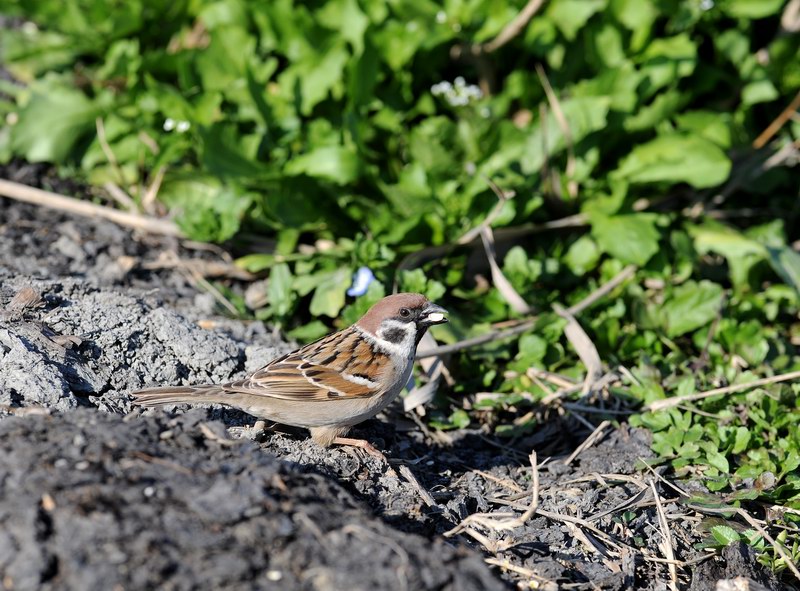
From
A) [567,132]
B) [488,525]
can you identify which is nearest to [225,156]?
[567,132]

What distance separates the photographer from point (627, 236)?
4707 mm

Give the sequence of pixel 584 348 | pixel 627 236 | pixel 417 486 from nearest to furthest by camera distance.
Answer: pixel 417 486
pixel 584 348
pixel 627 236

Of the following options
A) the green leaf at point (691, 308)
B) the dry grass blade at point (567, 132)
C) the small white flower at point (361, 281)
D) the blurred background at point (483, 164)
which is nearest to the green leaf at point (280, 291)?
the blurred background at point (483, 164)

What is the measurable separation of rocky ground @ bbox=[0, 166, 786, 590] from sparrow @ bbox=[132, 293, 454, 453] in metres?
0.11

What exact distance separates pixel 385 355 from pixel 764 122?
3513 mm

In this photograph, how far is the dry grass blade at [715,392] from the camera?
3.94m

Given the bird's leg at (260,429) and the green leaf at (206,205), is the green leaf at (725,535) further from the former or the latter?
the green leaf at (206,205)

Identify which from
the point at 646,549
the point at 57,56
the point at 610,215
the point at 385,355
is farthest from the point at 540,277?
the point at 57,56

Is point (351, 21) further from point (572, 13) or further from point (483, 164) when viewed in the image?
point (572, 13)

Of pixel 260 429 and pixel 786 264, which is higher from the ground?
pixel 260 429

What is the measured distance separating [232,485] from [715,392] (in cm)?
235

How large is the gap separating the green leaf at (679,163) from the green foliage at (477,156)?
12mm

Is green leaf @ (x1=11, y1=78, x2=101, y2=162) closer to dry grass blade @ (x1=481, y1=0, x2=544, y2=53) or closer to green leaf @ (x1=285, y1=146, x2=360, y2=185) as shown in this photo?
green leaf @ (x1=285, y1=146, x2=360, y2=185)

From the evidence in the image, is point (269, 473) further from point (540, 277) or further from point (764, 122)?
point (764, 122)
